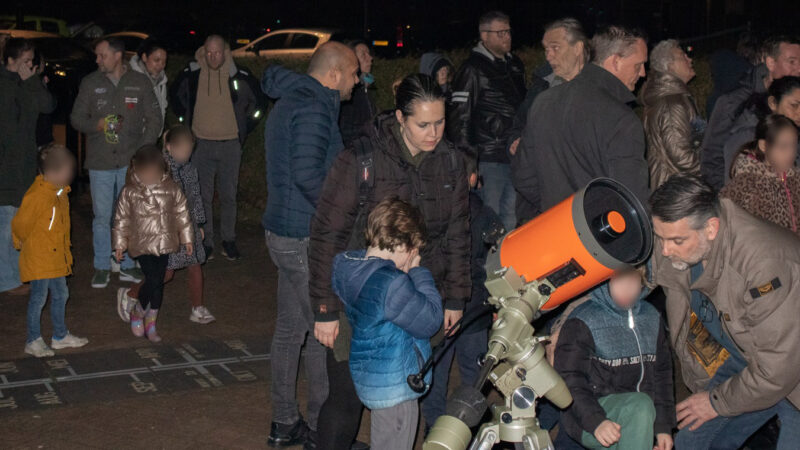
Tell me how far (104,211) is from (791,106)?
5.72 meters

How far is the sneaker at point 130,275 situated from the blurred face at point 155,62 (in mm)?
2311

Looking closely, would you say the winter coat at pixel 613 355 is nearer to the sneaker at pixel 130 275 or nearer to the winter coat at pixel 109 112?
the sneaker at pixel 130 275

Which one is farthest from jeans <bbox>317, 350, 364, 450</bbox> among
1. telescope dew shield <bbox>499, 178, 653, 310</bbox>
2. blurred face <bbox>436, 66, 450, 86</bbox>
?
blurred face <bbox>436, 66, 450, 86</bbox>

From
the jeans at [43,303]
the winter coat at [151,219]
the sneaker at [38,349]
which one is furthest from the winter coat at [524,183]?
the sneaker at [38,349]

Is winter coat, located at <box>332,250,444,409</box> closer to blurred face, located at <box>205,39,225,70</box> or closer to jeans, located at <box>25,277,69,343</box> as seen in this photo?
jeans, located at <box>25,277,69,343</box>

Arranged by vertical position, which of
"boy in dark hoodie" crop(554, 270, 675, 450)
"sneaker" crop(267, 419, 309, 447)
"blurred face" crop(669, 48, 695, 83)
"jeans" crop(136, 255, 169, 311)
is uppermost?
"blurred face" crop(669, 48, 695, 83)

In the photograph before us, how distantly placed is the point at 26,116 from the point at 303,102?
4331 millimetres

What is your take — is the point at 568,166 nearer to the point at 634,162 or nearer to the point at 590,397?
the point at 634,162

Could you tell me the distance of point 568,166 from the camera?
15.6 feet

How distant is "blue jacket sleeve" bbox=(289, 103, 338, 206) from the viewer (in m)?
4.65

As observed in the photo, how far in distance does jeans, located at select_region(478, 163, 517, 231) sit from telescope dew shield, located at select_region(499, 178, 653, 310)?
4.36 metres

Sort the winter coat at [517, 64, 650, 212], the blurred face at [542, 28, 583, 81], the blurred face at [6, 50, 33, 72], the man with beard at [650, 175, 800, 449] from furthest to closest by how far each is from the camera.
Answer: the blurred face at [6, 50, 33, 72]
the blurred face at [542, 28, 583, 81]
the winter coat at [517, 64, 650, 212]
the man with beard at [650, 175, 800, 449]

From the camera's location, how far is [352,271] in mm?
3883

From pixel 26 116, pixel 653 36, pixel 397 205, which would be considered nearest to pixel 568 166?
pixel 397 205
